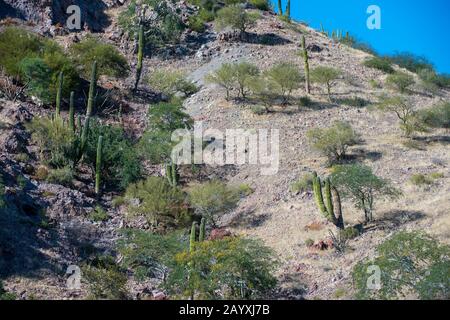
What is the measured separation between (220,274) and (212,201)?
25.1ft

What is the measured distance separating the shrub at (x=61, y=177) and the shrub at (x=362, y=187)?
9.95m

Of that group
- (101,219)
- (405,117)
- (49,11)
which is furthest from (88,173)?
(49,11)

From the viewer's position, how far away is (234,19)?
45.3 metres

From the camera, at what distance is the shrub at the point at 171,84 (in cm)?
3884

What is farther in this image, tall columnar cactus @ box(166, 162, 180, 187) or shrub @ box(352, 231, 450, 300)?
tall columnar cactus @ box(166, 162, 180, 187)

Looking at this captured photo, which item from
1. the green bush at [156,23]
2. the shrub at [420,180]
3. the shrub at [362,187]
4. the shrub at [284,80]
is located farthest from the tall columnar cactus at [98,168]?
the green bush at [156,23]

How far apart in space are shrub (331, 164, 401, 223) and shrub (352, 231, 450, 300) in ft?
15.7

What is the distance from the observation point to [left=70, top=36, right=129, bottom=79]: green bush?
124ft

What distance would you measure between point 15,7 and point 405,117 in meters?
25.9

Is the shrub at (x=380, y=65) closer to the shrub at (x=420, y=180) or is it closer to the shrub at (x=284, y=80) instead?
the shrub at (x=284, y=80)

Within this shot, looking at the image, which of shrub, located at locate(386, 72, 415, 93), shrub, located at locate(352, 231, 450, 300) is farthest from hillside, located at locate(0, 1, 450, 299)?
shrub, located at locate(352, 231, 450, 300)

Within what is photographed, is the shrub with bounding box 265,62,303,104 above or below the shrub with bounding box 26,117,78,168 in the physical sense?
above

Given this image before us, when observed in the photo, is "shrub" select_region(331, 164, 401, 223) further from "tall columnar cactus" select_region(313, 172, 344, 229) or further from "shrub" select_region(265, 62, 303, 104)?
"shrub" select_region(265, 62, 303, 104)

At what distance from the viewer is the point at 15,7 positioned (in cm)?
4503
